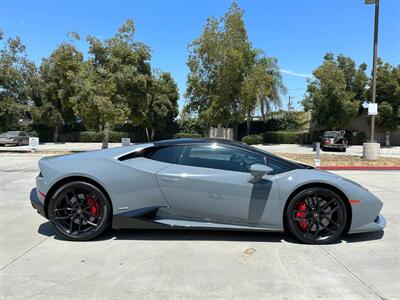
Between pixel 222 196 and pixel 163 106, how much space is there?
34.7 m

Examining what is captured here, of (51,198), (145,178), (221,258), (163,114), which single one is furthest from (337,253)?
(163,114)

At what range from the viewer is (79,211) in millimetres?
4211

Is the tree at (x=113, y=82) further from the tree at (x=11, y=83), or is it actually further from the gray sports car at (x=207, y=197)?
the gray sports car at (x=207, y=197)

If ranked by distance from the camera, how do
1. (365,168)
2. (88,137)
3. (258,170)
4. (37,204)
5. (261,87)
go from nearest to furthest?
(258,170)
(37,204)
(365,168)
(261,87)
(88,137)

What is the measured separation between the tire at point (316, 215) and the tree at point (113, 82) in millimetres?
16411

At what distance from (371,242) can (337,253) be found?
0.70 m

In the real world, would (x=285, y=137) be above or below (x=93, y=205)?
above

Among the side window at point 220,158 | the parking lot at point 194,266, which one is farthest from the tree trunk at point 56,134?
the side window at point 220,158

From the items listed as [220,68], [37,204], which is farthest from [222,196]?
[220,68]

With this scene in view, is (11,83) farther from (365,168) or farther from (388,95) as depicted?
(388,95)

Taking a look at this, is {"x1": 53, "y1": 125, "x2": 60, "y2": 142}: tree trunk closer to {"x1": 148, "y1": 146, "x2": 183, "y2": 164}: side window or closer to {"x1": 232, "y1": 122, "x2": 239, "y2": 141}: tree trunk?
{"x1": 232, "y1": 122, "x2": 239, "y2": 141}: tree trunk

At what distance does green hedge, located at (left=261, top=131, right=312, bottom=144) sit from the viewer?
3557 centimetres

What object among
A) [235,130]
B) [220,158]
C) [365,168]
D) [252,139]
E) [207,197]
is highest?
[235,130]

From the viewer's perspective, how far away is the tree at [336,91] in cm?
2891
